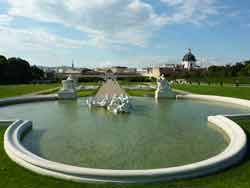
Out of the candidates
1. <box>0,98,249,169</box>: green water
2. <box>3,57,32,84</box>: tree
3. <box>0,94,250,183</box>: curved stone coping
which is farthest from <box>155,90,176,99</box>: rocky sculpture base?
<box>3,57,32,84</box>: tree

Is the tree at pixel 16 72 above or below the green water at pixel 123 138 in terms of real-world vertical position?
above

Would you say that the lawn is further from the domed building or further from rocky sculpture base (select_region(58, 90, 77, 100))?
the domed building

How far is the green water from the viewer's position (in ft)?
23.8

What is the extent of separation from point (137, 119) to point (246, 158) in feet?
19.3

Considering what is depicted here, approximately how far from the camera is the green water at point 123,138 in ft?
23.8

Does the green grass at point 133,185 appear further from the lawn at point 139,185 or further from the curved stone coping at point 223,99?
the curved stone coping at point 223,99

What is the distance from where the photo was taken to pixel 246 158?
7090 millimetres

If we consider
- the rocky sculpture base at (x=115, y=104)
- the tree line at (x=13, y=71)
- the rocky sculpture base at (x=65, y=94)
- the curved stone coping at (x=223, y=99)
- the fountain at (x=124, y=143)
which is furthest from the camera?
the tree line at (x=13, y=71)

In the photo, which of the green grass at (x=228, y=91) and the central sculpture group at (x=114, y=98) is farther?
the green grass at (x=228, y=91)

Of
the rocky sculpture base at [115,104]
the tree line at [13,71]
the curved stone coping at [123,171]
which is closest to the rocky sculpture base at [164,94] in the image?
the rocky sculpture base at [115,104]

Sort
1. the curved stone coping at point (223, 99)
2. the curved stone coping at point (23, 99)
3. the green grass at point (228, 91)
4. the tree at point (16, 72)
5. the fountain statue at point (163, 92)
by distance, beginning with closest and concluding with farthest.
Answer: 1. the curved stone coping at point (223, 99)
2. the curved stone coping at point (23, 99)
3. the fountain statue at point (163, 92)
4. the green grass at point (228, 91)
5. the tree at point (16, 72)

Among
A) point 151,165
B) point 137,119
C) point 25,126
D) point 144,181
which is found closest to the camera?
point 144,181

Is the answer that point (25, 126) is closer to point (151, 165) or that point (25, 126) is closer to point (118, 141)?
point (118, 141)

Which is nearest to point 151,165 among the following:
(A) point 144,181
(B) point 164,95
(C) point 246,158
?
(A) point 144,181
